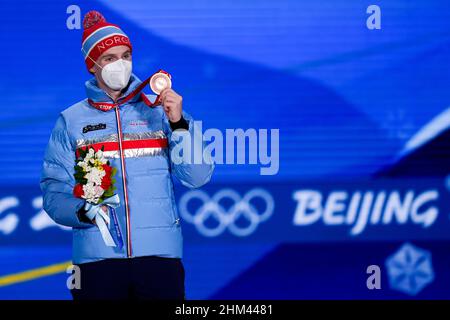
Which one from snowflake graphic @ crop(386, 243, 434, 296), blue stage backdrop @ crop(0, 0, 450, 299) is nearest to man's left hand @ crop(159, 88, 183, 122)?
blue stage backdrop @ crop(0, 0, 450, 299)

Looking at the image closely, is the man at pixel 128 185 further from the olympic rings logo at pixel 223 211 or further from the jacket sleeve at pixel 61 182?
the olympic rings logo at pixel 223 211

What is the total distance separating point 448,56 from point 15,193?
9.87ft

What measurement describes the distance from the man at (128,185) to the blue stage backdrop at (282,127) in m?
1.60

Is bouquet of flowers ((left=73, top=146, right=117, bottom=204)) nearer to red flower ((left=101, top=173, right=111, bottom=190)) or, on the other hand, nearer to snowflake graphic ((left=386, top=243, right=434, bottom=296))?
red flower ((left=101, top=173, right=111, bottom=190))

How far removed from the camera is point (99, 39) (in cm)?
412

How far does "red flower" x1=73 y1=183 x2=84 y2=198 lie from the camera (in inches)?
153

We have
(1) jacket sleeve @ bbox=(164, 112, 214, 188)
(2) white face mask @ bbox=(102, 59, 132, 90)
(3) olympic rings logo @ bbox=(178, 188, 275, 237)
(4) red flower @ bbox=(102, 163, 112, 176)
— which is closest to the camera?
(1) jacket sleeve @ bbox=(164, 112, 214, 188)

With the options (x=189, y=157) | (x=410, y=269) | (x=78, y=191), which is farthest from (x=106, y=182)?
(x=410, y=269)

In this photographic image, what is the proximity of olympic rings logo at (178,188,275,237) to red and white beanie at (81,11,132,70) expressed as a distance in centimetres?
166

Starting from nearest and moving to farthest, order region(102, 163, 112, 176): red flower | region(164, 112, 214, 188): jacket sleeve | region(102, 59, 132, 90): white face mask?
region(164, 112, 214, 188): jacket sleeve, region(102, 163, 112, 176): red flower, region(102, 59, 132, 90): white face mask

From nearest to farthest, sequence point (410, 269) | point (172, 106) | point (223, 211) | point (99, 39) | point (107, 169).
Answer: point (172, 106)
point (107, 169)
point (99, 39)
point (223, 211)
point (410, 269)

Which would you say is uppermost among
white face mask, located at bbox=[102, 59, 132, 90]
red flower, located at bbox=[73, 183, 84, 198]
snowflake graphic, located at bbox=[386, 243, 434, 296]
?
white face mask, located at bbox=[102, 59, 132, 90]

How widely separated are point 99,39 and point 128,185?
2.47 ft

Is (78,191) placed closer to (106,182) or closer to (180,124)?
(106,182)
